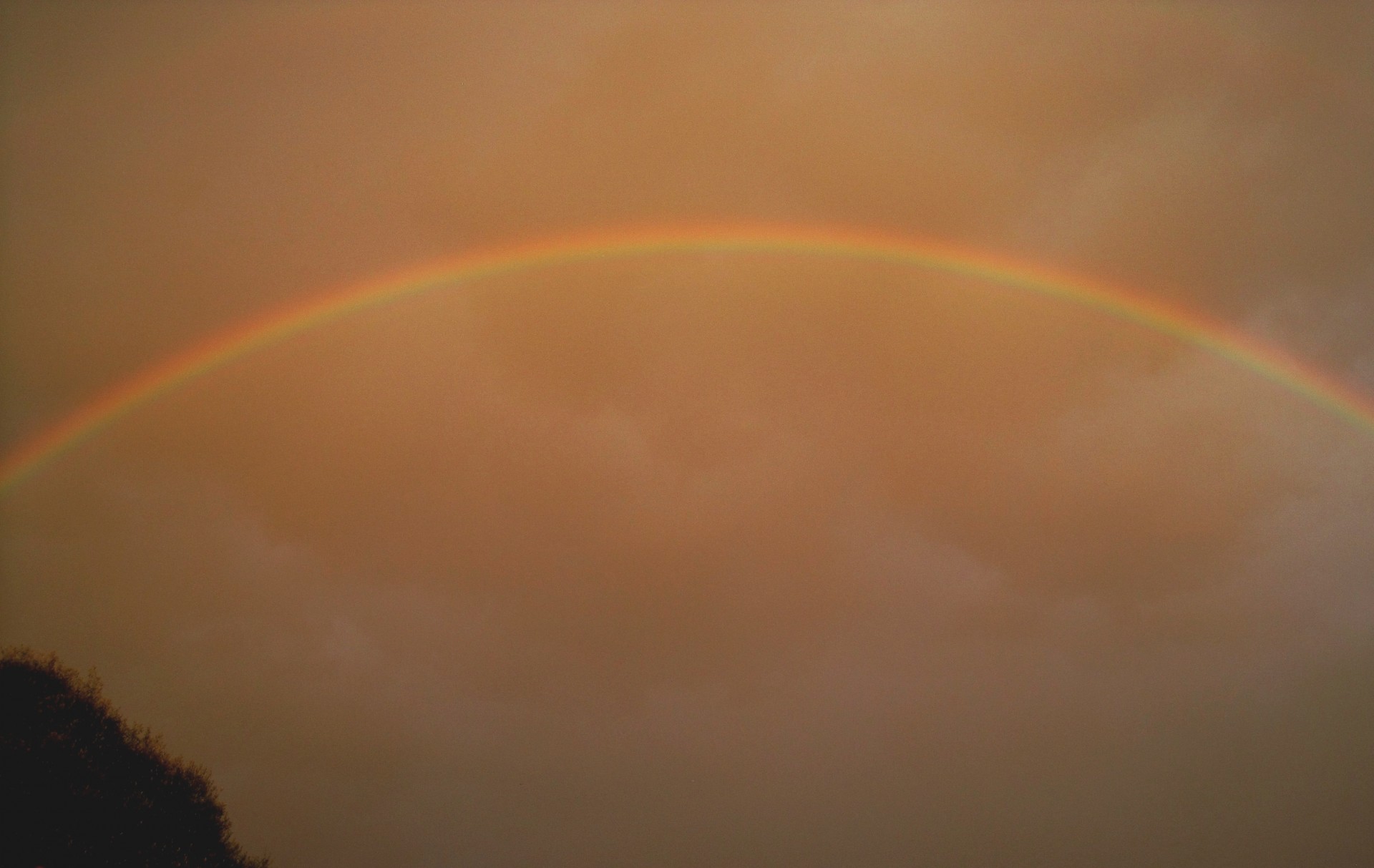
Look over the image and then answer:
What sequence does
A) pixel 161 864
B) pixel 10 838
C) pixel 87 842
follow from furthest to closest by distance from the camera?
→ pixel 161 864, pixel 87 842, pixel 10 838

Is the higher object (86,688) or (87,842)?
(86,688)

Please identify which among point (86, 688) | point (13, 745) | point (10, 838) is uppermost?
point (86, 688)

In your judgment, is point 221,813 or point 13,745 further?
point 221,813

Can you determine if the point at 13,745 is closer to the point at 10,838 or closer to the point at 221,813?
the point at 10,838

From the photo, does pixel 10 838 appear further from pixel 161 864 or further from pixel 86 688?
pixel 86 688

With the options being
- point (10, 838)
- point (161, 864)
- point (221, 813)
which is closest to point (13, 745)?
point (10, 838)

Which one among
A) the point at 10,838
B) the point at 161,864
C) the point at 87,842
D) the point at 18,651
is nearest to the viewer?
the point at 10,838
